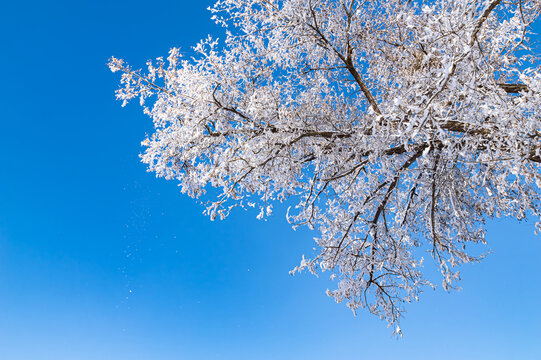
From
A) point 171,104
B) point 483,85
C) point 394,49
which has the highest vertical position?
point 394,49

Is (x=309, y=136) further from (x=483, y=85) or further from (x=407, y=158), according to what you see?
(x=483, y=85)

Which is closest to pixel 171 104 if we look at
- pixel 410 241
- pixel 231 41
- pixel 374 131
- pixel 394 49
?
pixel 231 41

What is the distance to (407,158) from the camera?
22.3ft

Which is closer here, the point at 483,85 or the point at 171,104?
the point at 483,85

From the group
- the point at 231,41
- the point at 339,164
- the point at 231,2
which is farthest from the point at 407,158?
the point at 231,2

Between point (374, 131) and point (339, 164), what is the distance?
2.15 meters

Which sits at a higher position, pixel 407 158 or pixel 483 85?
pixel 407 158

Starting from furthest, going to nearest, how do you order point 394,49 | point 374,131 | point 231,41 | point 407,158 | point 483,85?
point 394,49 → point 231,41 → point 407,158 → point 374,131 → point 483,85

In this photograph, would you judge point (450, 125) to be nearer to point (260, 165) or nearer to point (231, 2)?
point (260, 165)

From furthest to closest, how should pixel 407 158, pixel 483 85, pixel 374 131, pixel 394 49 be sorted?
pixel 394 49, pixel 407 158, pixel 374 131, pixel 483 85

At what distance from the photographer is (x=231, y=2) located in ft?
26.2

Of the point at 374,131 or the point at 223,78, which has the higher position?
the point at 223,78

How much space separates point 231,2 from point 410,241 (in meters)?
6.43

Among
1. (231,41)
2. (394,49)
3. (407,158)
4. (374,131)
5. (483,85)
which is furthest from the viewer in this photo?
(394,49)
